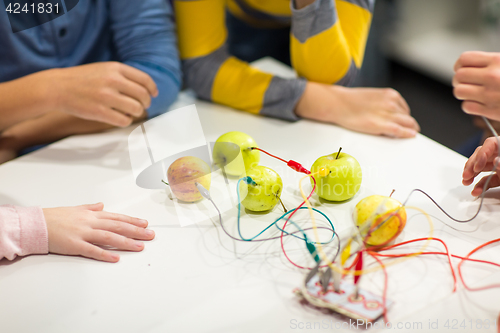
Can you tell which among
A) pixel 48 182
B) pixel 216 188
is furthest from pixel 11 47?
pixel 216 188

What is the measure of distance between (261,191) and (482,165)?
→ 14.2 inches

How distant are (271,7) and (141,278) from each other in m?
0.81

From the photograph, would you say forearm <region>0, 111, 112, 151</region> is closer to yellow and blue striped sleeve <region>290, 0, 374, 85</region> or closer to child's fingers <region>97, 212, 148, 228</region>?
child's fingers <region>97, 212, 148, 228</region>

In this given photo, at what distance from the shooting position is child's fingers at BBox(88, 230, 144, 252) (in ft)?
1.97

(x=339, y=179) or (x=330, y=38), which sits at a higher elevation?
(x=330, y=38)

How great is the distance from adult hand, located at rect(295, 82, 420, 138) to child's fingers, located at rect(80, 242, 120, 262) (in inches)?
20.3

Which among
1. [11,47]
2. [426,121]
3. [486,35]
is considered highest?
[11,47]

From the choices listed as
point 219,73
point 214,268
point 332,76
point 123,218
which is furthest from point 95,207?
point 332,76

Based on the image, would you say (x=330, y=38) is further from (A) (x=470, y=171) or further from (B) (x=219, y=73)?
(A) (x=470, y=171)

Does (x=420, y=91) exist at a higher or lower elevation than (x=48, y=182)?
lower

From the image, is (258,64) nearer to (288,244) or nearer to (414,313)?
(288,244)

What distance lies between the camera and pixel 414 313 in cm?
50

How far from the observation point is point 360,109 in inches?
34.6

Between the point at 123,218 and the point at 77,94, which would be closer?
the point at 123,218
